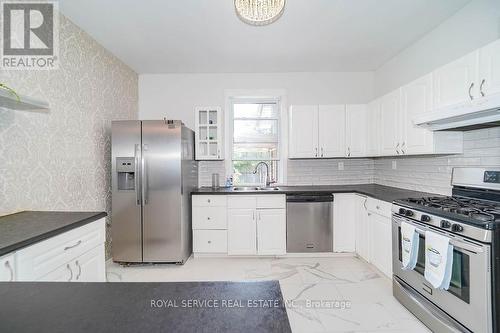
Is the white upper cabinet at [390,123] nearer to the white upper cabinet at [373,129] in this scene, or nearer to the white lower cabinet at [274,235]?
the white upper cabinet at [373,129]

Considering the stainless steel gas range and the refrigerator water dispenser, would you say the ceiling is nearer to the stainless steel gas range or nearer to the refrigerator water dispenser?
the refrigerator water dispenser

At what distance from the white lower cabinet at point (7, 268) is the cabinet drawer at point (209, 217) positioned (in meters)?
2.12

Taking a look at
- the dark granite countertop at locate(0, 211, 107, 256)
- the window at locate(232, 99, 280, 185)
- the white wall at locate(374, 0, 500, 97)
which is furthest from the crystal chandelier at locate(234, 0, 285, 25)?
the window at locate(232, 99, 280, 185)

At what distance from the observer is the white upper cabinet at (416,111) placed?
231 cm

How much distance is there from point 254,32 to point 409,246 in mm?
2520

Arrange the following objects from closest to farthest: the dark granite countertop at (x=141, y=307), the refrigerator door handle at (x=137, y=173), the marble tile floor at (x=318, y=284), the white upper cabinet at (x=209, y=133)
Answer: the dark granite countertop at (x=141, y=307), the marble tile floor at (x=318, y=284), the refrigerator door handle at (x=137, y=173), the white upper cabinet at (x=209, y=133)

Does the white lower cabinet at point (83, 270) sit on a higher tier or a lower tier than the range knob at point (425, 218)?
lower

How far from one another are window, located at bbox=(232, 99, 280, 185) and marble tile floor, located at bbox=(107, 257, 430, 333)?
1.32 meters

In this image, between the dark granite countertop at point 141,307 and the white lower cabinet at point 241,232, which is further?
the white lower cabinet at point 241,232

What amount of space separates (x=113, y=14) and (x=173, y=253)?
2.62 meters

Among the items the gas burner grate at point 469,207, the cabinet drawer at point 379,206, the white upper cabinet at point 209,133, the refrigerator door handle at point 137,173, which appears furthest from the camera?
the white upper cabinet at point 209,133

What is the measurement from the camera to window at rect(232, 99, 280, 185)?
391 cm

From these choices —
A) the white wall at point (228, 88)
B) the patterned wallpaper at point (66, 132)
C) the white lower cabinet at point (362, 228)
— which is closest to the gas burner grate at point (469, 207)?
the white lower cabinet at point (362, 228)

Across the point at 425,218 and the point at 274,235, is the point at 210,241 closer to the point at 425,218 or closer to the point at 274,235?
the point at 274,235
